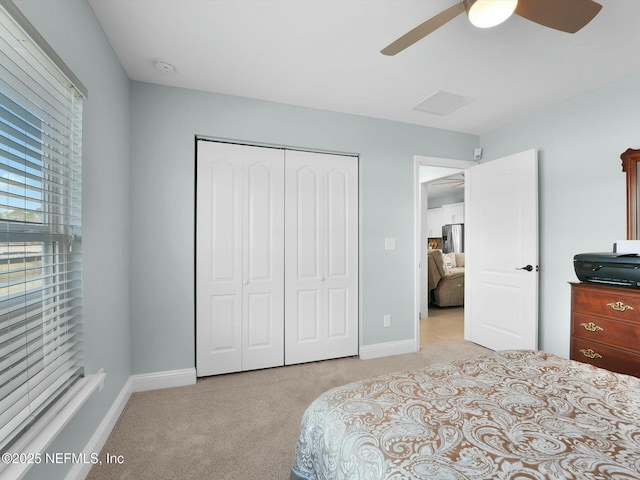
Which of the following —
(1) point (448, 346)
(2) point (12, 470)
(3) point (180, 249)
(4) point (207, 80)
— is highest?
(4) point (207, 80)

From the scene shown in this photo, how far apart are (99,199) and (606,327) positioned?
3.40m

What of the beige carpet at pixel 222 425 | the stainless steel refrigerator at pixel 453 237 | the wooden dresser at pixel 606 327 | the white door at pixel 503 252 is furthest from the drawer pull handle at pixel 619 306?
the stainless steel refrigerator at pixel 453 237

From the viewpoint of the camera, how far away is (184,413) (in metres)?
2.17

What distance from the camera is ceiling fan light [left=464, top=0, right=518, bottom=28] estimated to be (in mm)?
1288

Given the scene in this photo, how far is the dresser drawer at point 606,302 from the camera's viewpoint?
2055 millimetres

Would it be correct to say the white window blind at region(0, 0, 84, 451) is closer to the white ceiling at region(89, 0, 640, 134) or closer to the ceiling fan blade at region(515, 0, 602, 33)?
the white ceiling at region(89, 0, 640, 134)

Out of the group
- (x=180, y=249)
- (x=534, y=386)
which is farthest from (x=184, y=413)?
(x=534, y=386)

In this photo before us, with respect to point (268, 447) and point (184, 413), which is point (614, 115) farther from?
point (184, 413)

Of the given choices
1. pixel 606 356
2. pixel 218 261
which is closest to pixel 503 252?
pixel 606 356

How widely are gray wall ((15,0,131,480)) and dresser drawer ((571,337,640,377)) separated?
3.17 meters

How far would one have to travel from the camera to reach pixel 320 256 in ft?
10.2

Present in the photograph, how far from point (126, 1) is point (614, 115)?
3551mm

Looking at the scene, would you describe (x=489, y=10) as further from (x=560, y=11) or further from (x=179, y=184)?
(x=179, y=184)

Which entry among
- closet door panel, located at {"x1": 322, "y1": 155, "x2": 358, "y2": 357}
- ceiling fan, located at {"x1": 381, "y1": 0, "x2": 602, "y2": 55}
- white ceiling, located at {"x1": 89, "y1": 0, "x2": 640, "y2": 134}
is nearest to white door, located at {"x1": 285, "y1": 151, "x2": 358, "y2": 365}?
closet door panel, located at {"x1": 322, "y1": 155, "x2": 358, "y2": 357}
